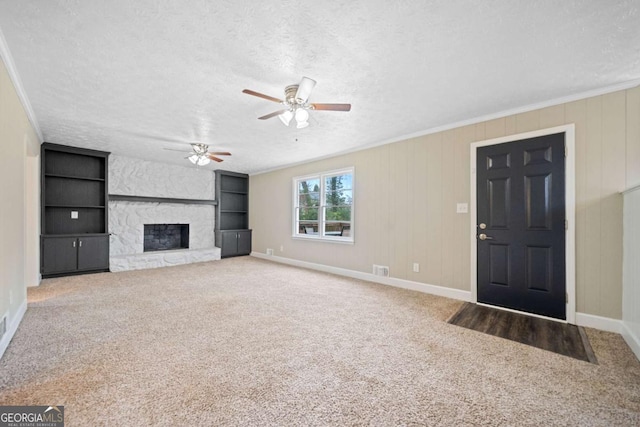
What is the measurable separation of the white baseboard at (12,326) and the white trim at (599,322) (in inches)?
204

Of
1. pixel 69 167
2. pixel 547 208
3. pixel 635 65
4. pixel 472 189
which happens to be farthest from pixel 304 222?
pixel 635 65

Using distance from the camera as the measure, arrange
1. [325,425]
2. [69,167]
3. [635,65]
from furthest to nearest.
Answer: [69,167], [635,65], [325,425]

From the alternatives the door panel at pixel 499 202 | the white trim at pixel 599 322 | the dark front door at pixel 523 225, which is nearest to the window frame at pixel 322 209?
the dark front door at pixel 523 225

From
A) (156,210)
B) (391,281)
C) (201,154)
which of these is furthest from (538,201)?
(156,210)

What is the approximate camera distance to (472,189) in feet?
11.5

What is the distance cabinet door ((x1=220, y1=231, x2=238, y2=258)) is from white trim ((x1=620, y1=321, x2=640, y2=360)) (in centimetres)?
701

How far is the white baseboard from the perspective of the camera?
7.00ft

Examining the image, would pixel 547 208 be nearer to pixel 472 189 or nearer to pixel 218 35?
pixel 472 189

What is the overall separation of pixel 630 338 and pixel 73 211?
8.10 m

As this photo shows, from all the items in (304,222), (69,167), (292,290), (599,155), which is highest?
(69,167)

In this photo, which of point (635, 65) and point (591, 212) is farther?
point (591, 212)

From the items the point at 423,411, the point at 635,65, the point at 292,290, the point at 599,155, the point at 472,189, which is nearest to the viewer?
the point at 423,411

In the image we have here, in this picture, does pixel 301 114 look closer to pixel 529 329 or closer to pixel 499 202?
pixel 499 202

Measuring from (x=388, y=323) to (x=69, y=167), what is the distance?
6409 millimetres
